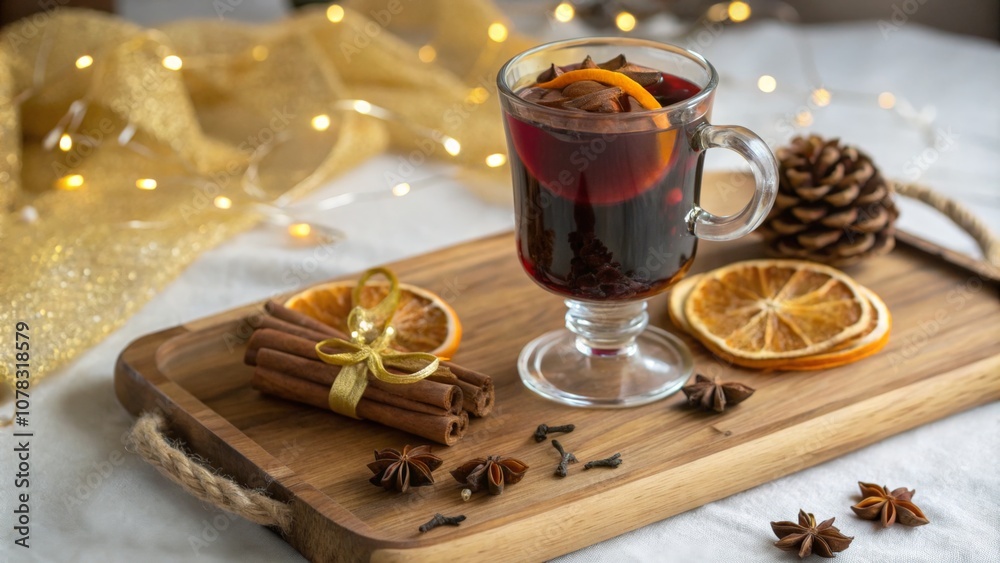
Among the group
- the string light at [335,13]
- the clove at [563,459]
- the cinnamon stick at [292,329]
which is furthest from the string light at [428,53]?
the clove at [563,459]

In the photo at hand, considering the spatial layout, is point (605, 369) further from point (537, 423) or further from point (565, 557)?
point (565, 557)

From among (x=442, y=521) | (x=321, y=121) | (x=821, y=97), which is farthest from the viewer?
(x=821, y=97)

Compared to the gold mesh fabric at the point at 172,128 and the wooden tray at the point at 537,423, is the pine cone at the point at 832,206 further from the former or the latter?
the gold mesh fabric at the point at 172,128

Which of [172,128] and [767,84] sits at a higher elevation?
[172,128]

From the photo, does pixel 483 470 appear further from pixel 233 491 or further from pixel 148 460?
pixel 148 460

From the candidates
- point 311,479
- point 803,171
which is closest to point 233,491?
point 311,479

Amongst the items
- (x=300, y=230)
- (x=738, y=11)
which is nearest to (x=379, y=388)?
(x=300, y=230)

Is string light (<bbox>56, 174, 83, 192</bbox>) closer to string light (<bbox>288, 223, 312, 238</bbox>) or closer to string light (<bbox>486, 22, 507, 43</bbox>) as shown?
string light (<bbox>288, 223, 312, 238</bbox>)
